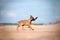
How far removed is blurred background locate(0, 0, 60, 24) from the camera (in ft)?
7.63

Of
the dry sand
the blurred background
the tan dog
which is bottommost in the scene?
the dry sand

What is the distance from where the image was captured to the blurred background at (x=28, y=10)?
232 cm

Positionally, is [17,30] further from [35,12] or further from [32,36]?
[35,12]

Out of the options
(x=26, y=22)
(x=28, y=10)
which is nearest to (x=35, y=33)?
(x=26, y=22)

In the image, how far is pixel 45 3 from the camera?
2.35 metres

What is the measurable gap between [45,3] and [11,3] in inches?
22.6

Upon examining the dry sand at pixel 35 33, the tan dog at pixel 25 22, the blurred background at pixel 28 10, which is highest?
the blurred background at pixel 28 10

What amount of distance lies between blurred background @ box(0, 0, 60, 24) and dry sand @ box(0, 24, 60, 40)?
0.12 meters

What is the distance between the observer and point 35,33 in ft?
7.56

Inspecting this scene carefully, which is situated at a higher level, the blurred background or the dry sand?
the blurred background

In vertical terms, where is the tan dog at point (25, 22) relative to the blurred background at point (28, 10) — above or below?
below

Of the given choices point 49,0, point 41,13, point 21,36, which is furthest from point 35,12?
point 21,36

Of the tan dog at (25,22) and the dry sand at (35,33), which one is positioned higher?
the tan dog at (25,22)

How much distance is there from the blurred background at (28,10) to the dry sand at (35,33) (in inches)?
4.8
